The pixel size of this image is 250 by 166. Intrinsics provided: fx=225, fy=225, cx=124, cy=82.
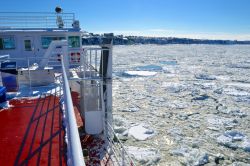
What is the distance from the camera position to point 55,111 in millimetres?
5574

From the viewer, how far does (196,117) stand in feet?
34.8

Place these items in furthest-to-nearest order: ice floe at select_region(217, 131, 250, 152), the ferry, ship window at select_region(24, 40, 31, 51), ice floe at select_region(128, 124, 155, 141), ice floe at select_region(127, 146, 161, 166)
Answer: ship window at select_region(24, 40, 31, 51), ice floe at select_region(128, 124, 155, 141), ice floe at select_region(217, 131, 250, 152), ice floe at select_region(127, 146, 161, 166), the ferry

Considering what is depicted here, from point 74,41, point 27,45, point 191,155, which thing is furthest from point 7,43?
point 191,155

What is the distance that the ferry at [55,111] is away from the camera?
351cm

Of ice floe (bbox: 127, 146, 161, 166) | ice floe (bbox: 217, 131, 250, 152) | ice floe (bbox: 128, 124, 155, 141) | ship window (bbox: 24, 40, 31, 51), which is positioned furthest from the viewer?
ship window (bbox: 24, 40, 31, 51)

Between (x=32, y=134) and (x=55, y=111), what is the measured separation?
130 centimetres

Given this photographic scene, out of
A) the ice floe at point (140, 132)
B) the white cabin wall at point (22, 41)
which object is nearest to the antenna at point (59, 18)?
the white cabin wall at point (22, 41)

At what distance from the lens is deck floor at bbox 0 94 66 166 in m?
3.52

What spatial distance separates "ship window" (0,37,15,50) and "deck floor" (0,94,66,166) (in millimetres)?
7427

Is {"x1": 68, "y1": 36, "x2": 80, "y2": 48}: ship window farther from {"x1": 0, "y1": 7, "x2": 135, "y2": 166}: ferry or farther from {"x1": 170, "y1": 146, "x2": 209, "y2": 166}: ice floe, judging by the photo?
{"x1": 170, "y1": 146, "x2": 209, "y2": 166}: ice floe

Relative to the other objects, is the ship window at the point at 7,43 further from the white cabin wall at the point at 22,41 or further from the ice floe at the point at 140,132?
the ice floe at the point at 140,132

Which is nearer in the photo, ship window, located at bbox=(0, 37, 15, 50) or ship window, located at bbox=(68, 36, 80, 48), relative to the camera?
ship window, located at bbox=(0, 37, 15, 50)

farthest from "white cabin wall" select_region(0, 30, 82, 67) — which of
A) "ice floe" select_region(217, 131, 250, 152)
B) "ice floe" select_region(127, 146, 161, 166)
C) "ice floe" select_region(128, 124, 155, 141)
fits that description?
"ice floe" select_region(217, 131, 250, 152)

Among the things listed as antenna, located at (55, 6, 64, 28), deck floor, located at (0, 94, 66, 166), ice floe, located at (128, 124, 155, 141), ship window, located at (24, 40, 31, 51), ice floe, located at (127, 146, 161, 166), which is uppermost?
antenna, located at (55, 6, 64, 28)
